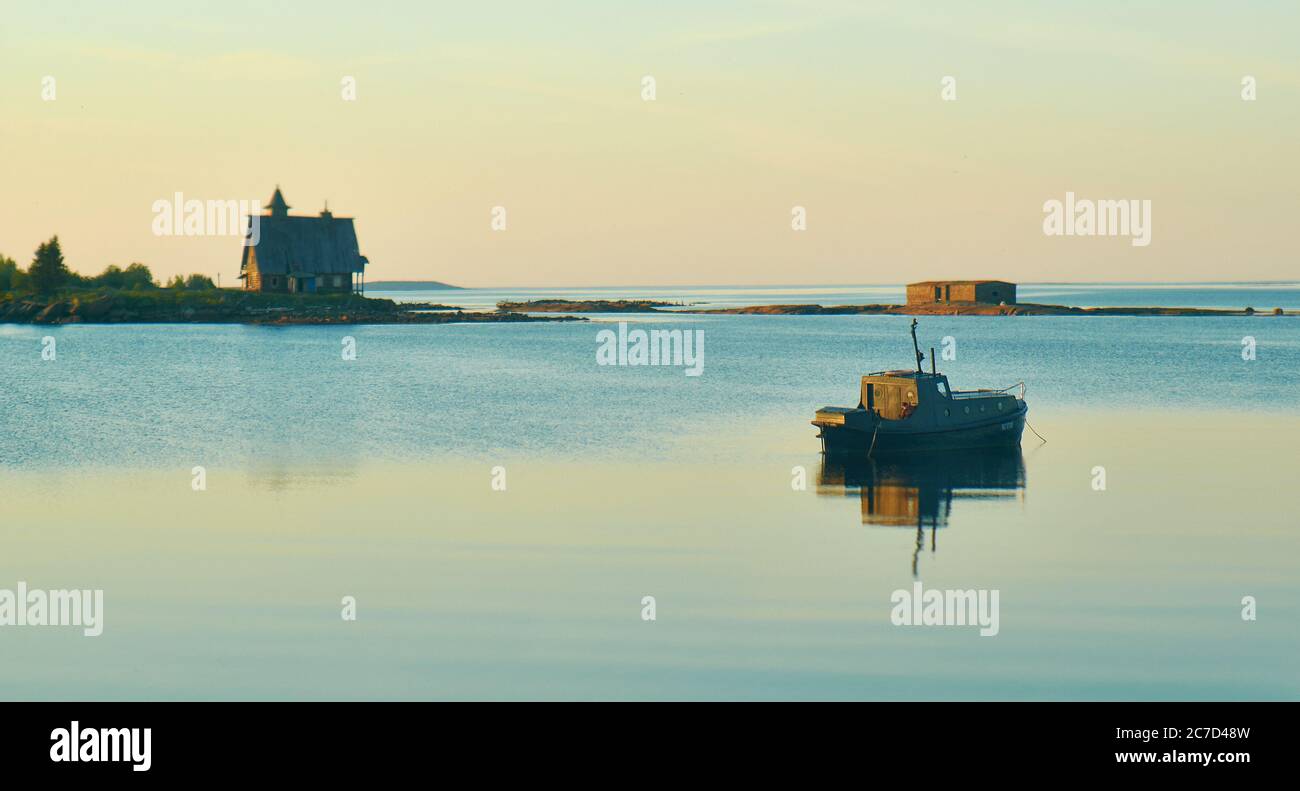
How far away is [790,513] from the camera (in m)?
29.7

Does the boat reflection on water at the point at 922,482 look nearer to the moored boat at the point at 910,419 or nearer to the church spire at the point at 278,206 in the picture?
the moored boat at the point at 910,419

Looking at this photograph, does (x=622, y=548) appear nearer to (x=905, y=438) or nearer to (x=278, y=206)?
(x=905, y=438)

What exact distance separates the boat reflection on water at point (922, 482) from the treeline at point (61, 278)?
111 metres

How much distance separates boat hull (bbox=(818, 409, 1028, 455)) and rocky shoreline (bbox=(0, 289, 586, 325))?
311ft

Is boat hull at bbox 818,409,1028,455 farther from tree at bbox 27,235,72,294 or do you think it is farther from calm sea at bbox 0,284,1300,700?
tree at bbox 27,235,72,294

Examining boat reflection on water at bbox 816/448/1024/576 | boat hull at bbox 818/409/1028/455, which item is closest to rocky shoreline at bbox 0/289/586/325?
boat hull at bbox 818/409/1028/455

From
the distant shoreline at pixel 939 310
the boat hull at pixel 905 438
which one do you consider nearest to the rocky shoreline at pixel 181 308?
the distant shoreline at pixel 939 310

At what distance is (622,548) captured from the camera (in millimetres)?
25438

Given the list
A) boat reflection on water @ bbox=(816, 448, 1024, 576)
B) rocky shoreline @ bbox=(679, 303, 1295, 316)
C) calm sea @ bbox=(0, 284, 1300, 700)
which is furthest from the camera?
rocky shoreline @ bbox=(679, 303, 1295, 316)

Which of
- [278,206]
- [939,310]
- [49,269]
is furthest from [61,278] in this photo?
[939,310]

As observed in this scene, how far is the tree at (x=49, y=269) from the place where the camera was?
420 ft

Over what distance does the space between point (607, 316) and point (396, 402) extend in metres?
117

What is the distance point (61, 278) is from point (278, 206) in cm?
2454

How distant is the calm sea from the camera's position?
17031 mm
